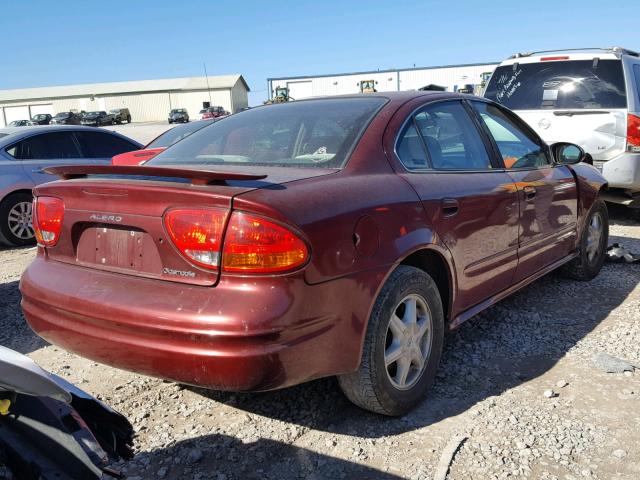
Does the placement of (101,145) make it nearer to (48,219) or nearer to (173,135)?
(173,135)

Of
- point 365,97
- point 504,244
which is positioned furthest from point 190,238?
point 504,244

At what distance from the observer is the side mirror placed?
174 inches

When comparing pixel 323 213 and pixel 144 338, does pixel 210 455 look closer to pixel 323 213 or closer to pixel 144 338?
pixel 144 338

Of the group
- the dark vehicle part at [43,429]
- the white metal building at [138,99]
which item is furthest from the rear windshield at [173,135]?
the white metal building at [138,99]

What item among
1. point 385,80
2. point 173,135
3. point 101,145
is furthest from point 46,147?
point 385,80

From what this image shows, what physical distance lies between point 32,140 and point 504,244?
20.4 feet

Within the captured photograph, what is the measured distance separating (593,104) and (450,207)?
4779 millimetres

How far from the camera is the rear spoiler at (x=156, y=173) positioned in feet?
7.32

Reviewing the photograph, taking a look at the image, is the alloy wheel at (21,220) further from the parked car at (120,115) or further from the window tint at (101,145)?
the parked car at (120,115)

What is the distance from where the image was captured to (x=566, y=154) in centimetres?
446

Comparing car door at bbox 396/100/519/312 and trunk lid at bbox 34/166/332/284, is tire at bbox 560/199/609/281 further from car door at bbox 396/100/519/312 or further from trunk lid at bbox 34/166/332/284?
trunk lid at bbox 34/166/332/284

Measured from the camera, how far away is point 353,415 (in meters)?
2.85

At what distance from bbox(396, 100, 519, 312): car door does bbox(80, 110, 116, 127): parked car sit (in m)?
48.5

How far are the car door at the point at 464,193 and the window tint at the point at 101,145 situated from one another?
19.0 feet
